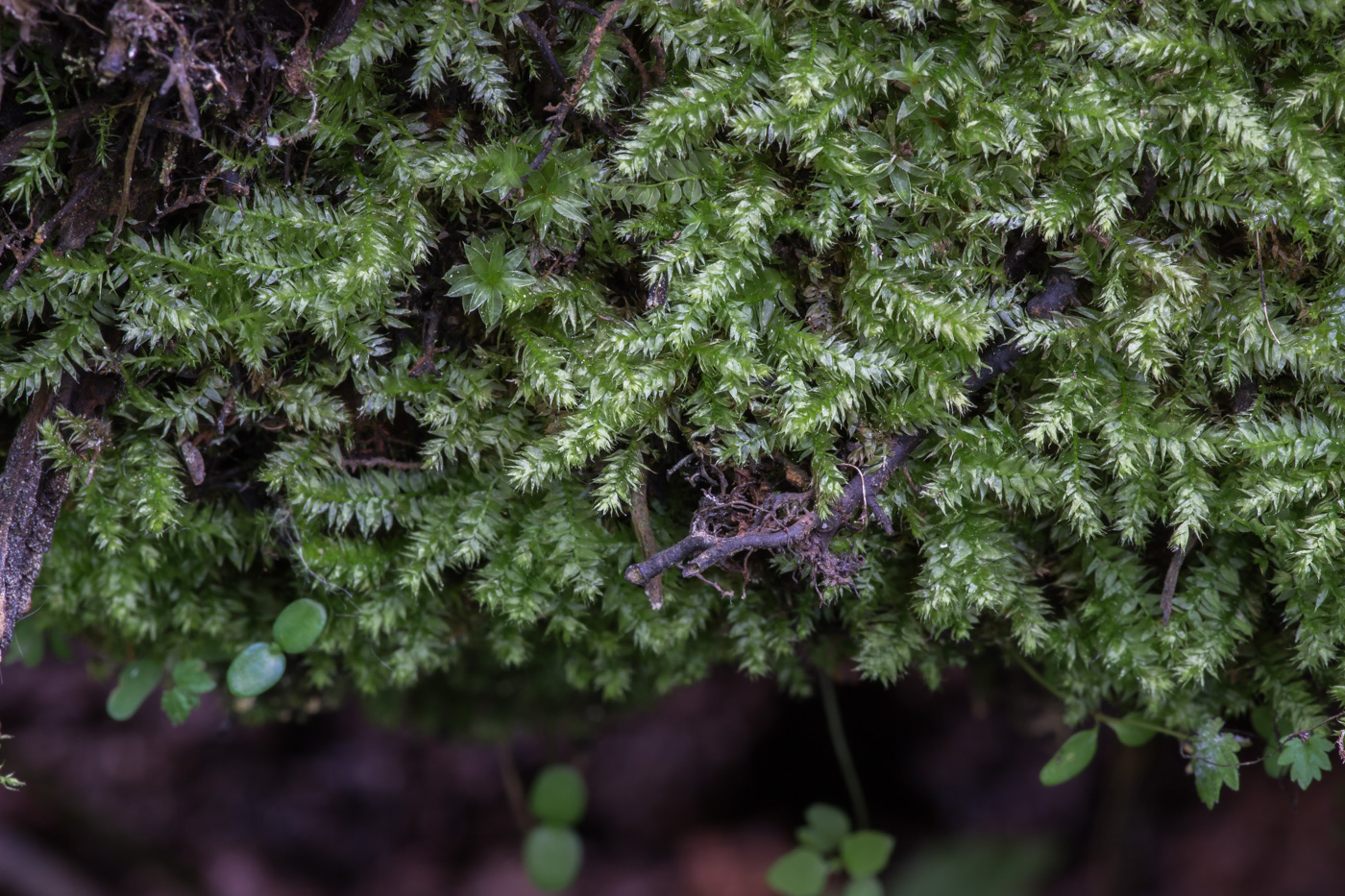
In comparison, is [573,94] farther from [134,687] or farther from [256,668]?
[134,687]

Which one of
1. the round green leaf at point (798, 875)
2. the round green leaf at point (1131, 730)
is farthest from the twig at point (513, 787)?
the round green leaf at point (1131, 730)

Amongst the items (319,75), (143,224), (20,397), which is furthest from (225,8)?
(20,397)

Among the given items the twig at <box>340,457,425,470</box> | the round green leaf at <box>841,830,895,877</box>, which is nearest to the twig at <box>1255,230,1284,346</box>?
the twig at <box>340,457,425,470</box>

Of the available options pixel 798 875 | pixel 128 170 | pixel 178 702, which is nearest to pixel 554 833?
pixel 798 875

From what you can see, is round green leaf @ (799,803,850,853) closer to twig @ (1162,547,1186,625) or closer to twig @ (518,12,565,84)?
twig @ (1162,547,1186,625)

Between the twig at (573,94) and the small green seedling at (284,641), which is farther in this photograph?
the small green seedling at (284,641)

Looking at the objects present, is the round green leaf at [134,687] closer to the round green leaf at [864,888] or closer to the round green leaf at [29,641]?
the round green leaf at [29,641]

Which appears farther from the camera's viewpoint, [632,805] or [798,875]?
[632,805]
